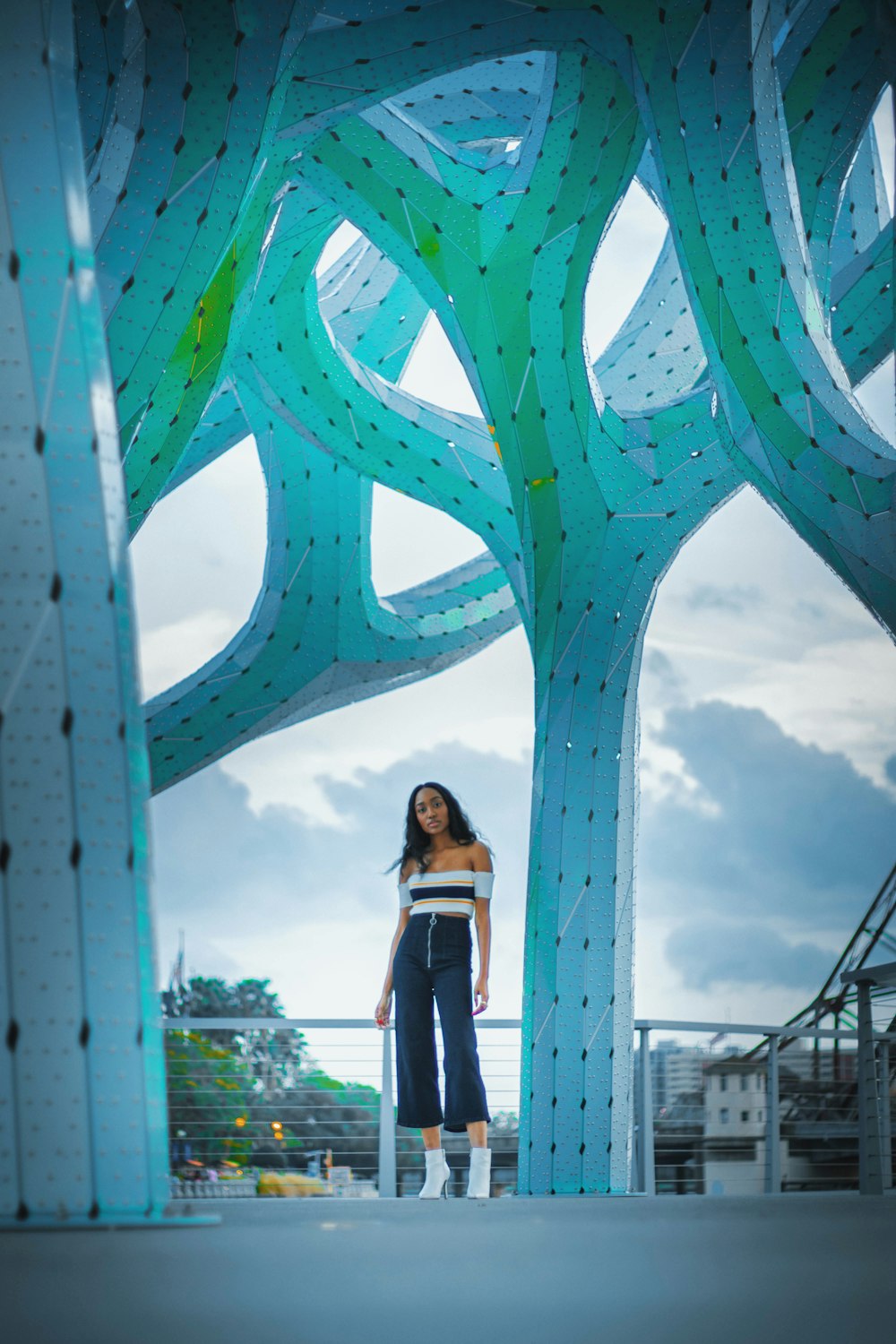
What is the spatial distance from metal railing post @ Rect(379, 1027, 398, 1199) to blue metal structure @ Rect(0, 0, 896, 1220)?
0.87 m

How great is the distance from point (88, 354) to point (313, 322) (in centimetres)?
870

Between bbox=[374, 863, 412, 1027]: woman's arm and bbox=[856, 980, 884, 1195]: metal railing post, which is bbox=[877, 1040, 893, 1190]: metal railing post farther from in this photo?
bbox=[374, 863, 412, 1027]: woman's arm

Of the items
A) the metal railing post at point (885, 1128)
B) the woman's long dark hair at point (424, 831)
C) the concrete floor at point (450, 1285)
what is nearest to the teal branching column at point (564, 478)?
the metal railing post at point (885, 1128)

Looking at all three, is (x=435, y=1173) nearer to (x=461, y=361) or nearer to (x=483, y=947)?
(x=483, y=947)

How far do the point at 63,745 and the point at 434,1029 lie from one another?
344cm

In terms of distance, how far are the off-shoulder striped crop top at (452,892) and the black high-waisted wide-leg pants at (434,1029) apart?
0.04m

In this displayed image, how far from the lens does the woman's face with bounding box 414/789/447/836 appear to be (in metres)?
6.57

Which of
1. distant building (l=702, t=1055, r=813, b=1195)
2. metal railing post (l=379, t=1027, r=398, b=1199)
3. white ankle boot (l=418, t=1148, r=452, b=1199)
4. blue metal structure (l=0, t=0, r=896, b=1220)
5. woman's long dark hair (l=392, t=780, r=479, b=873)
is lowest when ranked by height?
distant building (l=702, t=1055, r=813, b=1195)

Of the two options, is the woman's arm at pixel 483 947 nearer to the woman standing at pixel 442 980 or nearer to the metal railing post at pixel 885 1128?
the woman standing at pixel 442 980

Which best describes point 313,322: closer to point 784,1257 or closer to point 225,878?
point 784,1257

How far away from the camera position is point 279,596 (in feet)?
46.6

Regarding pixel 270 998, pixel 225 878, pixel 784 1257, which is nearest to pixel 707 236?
pixel 784 1257

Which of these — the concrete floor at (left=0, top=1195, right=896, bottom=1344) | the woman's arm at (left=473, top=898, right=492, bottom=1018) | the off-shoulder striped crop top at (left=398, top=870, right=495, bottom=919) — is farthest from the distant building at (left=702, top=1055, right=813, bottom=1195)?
the concrete floor at (left=0, top=1195, right=896, bottom=1344)

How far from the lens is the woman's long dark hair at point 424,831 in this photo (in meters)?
6.61
